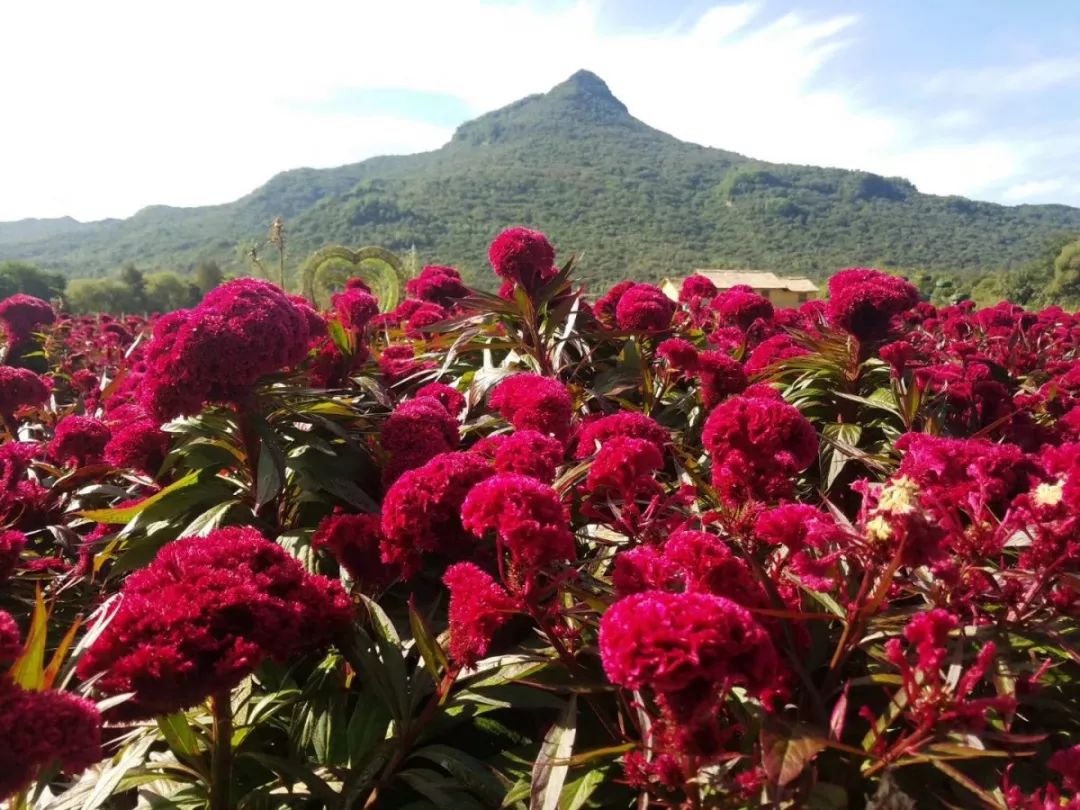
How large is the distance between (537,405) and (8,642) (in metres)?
1.29

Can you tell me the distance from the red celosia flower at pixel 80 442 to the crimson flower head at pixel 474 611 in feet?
7.15

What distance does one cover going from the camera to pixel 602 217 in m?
93.6

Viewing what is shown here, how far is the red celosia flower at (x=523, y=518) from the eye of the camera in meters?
1.22

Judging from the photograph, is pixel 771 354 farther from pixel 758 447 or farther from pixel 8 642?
pixel 8 642

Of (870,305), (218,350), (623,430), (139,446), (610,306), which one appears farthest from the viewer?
(610,306)

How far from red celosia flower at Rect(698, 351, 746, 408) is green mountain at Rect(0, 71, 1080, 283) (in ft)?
190

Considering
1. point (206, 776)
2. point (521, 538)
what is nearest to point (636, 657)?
point (521, 538)

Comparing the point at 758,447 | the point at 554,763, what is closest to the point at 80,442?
the point at 554,763

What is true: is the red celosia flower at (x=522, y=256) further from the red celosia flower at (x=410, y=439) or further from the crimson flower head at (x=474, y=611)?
the crimson flower head at (x=474, y=611)

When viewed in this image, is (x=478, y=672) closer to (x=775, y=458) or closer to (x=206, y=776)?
(x=206, y=776)

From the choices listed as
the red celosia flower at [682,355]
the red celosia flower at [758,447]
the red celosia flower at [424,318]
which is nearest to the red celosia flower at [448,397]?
the red celosia flower at [682,355]

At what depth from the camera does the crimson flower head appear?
1.25 meters

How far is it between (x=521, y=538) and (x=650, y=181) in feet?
390

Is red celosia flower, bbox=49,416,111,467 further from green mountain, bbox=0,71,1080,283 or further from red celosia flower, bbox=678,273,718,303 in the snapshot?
green mountain, bbox=0,71,1080,283
